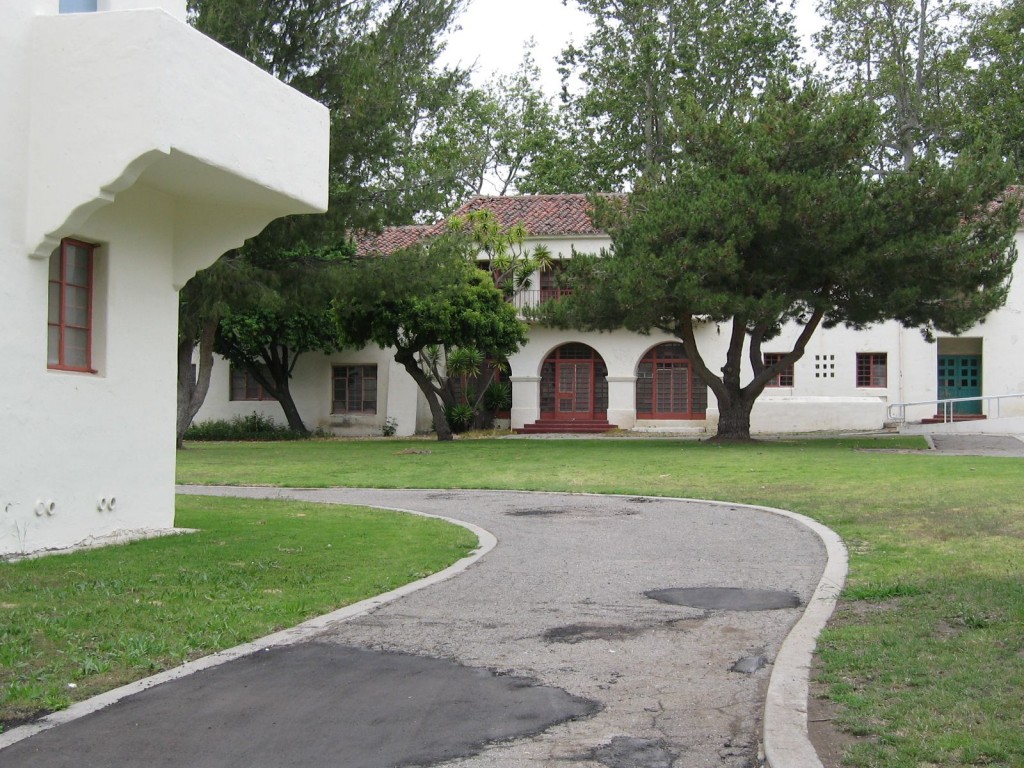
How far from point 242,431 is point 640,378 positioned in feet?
45.1

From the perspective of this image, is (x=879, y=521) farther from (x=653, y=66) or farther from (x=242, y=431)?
(x=653, y=66)

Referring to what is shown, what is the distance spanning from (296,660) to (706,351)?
33847mm

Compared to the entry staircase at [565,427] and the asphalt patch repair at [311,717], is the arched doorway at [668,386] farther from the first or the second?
the asphalt patch repair at [311,717]

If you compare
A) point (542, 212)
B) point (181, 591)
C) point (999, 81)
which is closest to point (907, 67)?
point (999, 81)

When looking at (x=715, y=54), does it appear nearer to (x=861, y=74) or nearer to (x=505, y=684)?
(x=861, y=74)

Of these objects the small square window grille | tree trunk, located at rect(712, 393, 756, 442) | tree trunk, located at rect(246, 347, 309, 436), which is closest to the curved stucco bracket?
tree trunk, located at rect(712, 393, 756, 442)

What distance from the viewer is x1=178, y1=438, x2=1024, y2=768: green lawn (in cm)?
523

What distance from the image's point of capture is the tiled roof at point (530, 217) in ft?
130

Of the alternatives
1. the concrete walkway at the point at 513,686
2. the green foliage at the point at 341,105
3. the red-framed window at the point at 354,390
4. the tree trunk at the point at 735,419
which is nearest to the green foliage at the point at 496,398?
the red-framed window at the point at 354,390

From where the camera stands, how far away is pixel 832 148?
2812cm

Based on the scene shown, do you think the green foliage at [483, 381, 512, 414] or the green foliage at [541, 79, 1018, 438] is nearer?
the green foliage at [541, 79, 1018, 438]

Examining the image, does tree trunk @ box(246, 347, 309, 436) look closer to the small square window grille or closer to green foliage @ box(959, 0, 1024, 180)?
the small square window grille

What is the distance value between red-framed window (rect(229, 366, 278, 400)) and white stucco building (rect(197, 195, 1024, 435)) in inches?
1.7

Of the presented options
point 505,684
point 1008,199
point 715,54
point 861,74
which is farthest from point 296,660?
point 861,74
